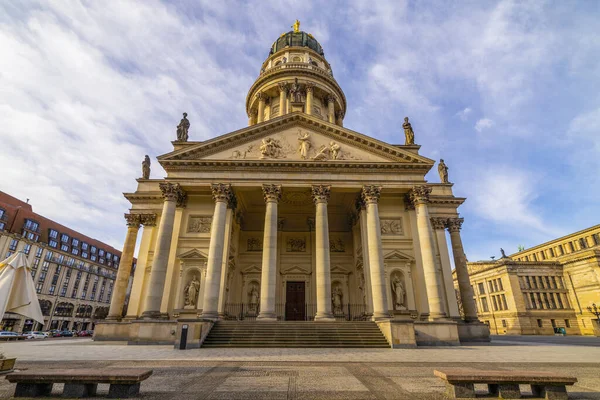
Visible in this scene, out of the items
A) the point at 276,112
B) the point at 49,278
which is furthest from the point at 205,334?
the point at 49,278

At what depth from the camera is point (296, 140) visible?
78.8 ft

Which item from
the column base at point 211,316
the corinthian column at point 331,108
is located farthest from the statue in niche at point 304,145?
the corinthian column at point 331,108

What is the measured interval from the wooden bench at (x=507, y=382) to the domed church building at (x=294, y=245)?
11287 millimetres

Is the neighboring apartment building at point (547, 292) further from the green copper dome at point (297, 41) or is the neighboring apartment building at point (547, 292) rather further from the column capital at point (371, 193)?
the green copper dome at point (297, 41)

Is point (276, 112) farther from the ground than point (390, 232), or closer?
farther from the ground

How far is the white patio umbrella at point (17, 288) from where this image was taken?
7070 millimetres

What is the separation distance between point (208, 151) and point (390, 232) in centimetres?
1523

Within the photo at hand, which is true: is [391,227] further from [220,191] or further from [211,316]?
[211,316]

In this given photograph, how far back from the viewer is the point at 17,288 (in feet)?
24.4

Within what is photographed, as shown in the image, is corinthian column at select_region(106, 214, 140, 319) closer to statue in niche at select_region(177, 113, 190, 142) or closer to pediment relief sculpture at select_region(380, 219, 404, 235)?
statue in niche at select_region(177, 113, 190, 142)

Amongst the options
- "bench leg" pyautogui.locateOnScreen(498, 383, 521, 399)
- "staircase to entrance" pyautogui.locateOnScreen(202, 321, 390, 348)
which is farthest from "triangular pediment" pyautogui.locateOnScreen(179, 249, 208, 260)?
"bench leg" pyautogui.locateOnScreen(498, 383, 521, 399)

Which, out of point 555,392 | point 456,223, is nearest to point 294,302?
point 456,223

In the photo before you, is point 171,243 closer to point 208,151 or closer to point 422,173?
point 208,151

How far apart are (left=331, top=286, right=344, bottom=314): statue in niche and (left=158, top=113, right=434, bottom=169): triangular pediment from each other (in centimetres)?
1169
